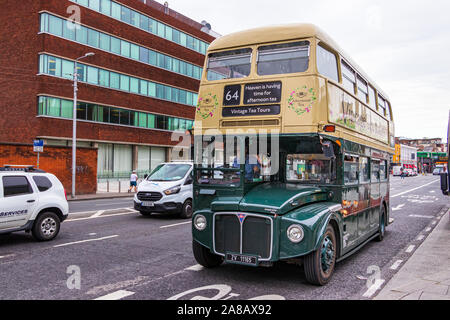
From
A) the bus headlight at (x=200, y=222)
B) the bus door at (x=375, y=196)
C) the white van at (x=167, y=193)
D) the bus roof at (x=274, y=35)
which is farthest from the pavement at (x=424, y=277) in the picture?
the white van at (x=167, y=193)

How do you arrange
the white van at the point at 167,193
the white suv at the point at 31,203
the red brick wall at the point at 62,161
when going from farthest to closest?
the red brick wall at the point at 62,161 < the white van at the point at 167,193 < the white suv at the point at 31,203

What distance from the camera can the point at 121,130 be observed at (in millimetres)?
37406

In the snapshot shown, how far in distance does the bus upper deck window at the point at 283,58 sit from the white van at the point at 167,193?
7.25m

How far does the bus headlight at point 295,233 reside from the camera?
17.5 feet

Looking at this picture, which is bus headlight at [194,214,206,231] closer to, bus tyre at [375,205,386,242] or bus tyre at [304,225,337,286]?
bus tyre at [304,225,337,286]

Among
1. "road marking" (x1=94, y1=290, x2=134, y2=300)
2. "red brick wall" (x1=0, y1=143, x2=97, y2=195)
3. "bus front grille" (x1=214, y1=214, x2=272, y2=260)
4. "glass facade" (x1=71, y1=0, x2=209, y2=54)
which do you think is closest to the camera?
"road marking" (x1=94, y1=290, x2=134, y2=300)

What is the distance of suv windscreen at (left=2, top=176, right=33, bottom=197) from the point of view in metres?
8.45

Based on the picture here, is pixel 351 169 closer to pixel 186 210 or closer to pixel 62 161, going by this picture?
pixel 186 210

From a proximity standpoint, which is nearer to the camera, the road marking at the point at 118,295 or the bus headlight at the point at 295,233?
the road marking at the point at 118,295

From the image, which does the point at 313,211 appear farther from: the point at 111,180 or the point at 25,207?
the point at 111,180

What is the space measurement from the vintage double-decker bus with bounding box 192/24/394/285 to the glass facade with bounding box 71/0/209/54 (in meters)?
31.2

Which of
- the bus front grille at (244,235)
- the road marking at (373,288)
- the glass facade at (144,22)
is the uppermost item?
the glass facade at (144,22)

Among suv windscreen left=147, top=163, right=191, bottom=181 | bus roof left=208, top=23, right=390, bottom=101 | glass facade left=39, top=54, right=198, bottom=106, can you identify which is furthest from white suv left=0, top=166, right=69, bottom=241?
glass facade left=39, top=54, right=198, bottom=106

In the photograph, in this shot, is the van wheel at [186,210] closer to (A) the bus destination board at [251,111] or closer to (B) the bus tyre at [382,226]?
(B) the bus tyre at [382,226]
